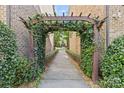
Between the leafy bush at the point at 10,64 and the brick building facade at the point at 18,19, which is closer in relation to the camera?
the leafy bush at the point at 10,64

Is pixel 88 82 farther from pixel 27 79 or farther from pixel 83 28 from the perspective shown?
pixel 83 28

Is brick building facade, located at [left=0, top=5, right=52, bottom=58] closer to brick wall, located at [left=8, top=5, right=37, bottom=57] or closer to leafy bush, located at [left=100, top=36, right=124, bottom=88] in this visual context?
brick wall, located at [left=8, top=5, right=37, bottom=57]

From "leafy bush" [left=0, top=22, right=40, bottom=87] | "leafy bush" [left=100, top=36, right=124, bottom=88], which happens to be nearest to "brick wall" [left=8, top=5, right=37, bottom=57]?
"leafy bush" [left=0, top=22, right=40, bottom=87]

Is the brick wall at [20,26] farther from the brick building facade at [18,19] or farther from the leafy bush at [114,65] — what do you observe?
the leafy bush at [114,65]

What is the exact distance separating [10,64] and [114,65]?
145 inches

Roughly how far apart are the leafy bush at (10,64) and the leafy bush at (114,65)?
2.92 metres

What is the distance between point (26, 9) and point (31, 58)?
11.9 ft

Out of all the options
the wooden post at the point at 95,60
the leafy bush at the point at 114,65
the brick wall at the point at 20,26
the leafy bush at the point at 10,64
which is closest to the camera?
the leafy bush at the point at 10,64

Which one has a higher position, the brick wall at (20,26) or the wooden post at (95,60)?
the brick wall at (20,26)

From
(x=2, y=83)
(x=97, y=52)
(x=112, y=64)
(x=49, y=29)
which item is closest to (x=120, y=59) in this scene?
(x=112, y=64)

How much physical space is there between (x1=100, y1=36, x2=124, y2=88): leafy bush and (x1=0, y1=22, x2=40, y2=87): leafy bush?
2.92 meters

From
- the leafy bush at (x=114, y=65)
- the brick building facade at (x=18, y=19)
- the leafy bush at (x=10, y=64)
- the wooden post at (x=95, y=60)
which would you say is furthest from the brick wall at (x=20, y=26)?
the leafy bush at (x=114, y=65)

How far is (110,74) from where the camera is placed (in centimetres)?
961

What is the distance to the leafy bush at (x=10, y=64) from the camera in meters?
8.71
